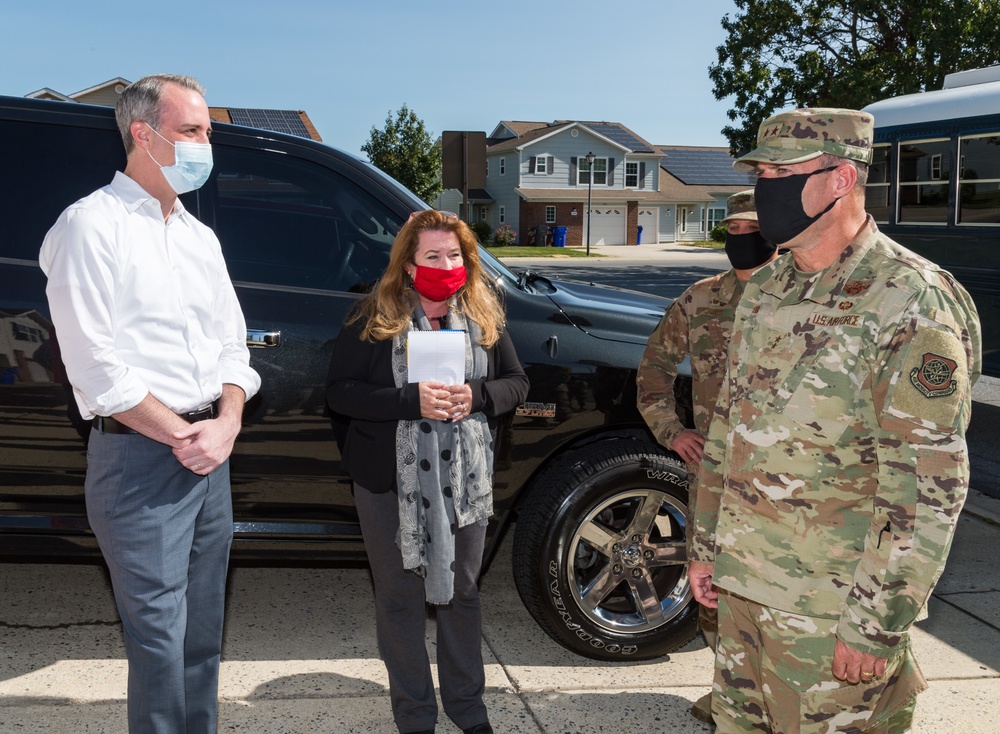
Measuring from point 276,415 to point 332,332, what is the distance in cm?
37

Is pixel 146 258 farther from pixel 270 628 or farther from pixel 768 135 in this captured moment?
pixel 270 628

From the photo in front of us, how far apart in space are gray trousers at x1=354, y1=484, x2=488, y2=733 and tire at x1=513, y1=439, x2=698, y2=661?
54 centimetres

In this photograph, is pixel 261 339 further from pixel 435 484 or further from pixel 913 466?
pixel 913 466

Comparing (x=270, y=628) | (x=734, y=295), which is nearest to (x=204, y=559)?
(x=270, y=628)

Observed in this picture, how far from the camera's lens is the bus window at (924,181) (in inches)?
348

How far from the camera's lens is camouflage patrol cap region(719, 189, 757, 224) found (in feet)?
10.4

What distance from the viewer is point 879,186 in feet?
32.1

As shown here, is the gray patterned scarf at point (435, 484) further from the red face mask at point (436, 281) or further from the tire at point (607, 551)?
the tire at point (607, 551)

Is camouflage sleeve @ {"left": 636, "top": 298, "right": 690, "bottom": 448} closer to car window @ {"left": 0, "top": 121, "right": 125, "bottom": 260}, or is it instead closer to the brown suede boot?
the brown suede boot

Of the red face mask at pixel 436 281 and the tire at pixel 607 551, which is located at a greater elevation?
the red face mask at pixel 436 281

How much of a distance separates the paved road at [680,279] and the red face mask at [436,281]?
3.32ft

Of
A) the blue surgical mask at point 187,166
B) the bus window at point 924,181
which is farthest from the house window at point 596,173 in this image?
the blue surgical mask at point 187,166

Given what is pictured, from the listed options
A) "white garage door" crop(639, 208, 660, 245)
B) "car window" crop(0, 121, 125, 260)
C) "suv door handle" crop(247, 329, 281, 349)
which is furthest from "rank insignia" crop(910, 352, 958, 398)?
"white garage door" crop(639, 208, 660, 245)

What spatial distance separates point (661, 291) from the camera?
68.2 feet
